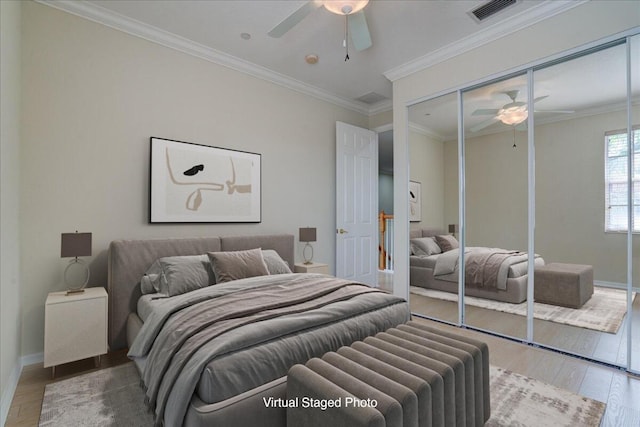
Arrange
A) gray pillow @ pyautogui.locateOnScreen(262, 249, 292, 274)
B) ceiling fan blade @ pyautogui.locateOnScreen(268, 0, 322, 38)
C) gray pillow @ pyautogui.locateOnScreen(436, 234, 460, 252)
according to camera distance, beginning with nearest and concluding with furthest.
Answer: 1. ceiling fan blade @ pyautogui.locateOnScreen(268, 0, 322, 38)
2. gray pillow @ pyautogui.locateOnScreen(262, 249, 292, 274)
3. gray pillow @ pyautogui.locateOnScreen(436, 234, 460, 252)

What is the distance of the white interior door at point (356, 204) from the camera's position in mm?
4828

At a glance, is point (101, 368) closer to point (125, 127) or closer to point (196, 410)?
point (196, 410)

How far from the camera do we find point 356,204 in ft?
16.6

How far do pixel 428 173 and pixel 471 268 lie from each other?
125 cm

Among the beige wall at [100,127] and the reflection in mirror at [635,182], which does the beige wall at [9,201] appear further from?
the reflection in mirror at [635,182]

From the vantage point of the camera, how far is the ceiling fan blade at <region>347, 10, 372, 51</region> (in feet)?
8.15

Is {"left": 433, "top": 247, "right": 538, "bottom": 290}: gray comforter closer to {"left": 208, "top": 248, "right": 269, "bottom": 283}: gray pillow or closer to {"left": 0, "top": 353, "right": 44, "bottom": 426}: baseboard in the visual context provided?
{"left": 208, "top": 248, "right": 269, "bottom": 283}: gray pillow

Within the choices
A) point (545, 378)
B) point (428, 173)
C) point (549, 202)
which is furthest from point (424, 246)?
point (545, 378)

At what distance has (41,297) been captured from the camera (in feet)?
8.50

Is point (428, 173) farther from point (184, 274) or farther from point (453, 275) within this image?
point (184, 274)

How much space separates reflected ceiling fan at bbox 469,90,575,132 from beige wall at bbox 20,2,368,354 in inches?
103

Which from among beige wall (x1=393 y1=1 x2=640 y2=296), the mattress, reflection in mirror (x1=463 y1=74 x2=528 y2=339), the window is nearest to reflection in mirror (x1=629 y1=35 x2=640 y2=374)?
the window

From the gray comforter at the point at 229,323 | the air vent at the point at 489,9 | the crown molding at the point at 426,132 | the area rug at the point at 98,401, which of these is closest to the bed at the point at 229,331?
the gray comforter at the point at 229,323

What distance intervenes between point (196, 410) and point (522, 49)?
387 centimetres
